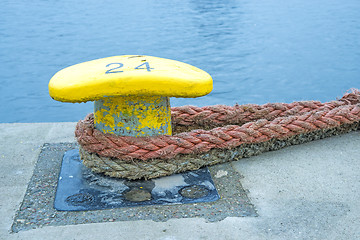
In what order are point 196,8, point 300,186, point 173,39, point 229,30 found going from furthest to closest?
point 196,8 → point 229,30 → point 173,39 → point 300,186

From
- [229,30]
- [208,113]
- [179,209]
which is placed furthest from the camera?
[229,30]

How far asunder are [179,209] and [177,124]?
676 millimetres

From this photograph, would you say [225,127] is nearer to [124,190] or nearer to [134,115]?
[134,115]

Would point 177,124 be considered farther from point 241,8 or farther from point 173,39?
point 241,8

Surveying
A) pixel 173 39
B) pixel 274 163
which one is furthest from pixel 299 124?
pixel 173 39

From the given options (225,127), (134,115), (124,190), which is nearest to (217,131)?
(225,127)

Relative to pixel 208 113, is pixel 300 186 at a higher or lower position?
lower

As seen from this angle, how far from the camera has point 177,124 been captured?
2.34m

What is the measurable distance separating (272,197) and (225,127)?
0.45 meters

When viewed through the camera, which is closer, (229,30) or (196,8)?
(229,30)

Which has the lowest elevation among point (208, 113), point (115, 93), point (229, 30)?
point (229, 30)

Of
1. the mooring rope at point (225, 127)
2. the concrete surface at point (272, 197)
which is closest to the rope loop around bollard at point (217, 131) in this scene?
the mooring rope at point (225, 127)

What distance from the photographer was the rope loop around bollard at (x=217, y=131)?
1.96m

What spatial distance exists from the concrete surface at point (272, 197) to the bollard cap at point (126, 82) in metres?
0.48
